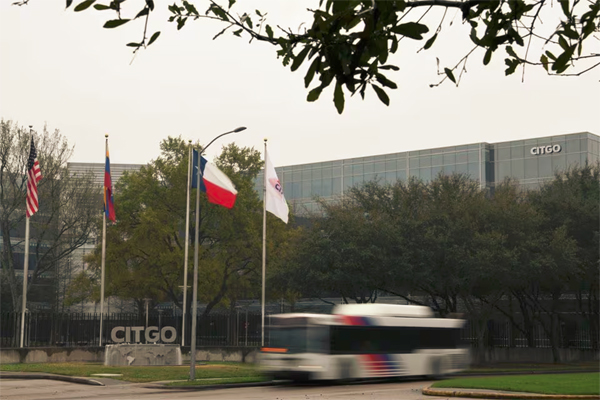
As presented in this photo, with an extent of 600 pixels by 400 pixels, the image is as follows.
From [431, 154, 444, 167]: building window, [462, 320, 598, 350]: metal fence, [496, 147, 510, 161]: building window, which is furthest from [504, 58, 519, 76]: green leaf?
[431, 154, 444, 167]: building window

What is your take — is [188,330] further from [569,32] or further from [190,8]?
[569,32]

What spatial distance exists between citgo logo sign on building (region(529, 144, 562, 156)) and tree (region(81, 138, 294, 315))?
3285 cm

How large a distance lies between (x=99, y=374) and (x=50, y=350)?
388 inches

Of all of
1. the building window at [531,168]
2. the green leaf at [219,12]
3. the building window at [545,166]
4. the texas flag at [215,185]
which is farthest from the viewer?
the building window at [531,168]

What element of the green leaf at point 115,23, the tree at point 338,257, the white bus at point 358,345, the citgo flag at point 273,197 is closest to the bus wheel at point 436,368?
the white bus at point 358,345

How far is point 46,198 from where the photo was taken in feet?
189

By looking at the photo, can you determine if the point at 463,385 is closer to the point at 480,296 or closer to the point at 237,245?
the point at 480,296

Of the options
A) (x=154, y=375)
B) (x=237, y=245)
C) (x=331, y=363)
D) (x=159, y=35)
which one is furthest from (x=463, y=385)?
(x=237, y=245)

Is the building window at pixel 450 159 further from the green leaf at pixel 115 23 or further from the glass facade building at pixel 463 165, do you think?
the green leaf at pixel 115 23

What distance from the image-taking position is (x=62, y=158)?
5728 cm

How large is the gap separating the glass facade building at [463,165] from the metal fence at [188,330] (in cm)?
2038

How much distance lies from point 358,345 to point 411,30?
24590 mm

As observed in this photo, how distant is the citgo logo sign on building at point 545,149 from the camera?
271 feet

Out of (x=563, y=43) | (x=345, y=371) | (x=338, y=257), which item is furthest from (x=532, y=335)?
(x=563, y=43)
